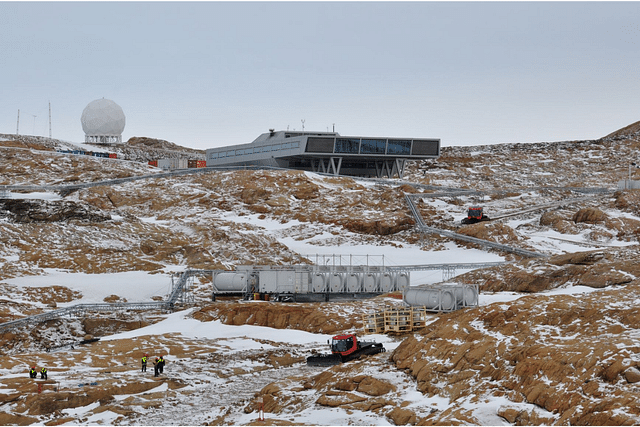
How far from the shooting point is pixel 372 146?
114 meters

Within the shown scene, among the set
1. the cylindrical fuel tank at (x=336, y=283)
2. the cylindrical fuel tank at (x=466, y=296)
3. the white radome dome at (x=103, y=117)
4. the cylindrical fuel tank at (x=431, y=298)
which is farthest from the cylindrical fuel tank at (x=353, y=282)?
the white radome dome at (x=103, y=117)

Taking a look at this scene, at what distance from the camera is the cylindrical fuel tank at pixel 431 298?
154 ft

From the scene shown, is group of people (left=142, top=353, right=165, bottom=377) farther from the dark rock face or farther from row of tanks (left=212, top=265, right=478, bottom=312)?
the dark rock face

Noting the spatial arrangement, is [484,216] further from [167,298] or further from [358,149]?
[167,298]

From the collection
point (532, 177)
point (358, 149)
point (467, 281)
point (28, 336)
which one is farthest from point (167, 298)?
point (532, 177)

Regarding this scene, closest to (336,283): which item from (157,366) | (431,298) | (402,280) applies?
(402,280)

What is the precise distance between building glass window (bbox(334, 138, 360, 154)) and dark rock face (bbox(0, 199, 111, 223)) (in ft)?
140

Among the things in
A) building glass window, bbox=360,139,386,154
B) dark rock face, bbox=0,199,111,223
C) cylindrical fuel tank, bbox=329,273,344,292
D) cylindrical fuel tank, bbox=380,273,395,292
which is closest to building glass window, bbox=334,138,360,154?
building glass window, bbox=360,139,386,154

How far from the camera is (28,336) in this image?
164ft

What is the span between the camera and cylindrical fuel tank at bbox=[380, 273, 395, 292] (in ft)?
208

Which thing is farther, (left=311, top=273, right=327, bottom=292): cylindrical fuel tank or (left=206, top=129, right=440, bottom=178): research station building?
(left=206, top=129, right=440, bottom=178): research station building

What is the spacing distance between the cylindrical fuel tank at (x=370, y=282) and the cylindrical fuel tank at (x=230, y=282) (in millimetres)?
10597

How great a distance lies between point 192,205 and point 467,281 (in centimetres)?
4676

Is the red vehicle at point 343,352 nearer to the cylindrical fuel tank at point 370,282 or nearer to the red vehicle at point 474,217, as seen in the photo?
the cylindrical fuel tank at point 370,282
